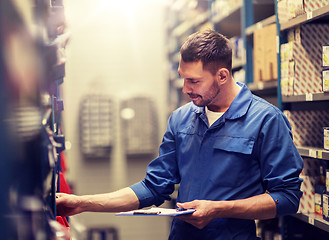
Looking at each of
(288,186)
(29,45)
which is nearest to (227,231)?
(288,186)

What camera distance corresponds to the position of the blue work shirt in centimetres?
200

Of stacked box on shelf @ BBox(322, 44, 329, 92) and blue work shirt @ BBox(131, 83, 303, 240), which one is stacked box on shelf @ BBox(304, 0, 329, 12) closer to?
stacked box on shelf @ BBox(322, 44, 329, 92)

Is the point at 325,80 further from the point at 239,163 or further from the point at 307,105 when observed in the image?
the point at 239,163

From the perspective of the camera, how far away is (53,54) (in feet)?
3.80

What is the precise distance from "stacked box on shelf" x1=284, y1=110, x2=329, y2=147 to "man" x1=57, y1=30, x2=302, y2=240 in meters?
0.86

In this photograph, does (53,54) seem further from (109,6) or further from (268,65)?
(109,6)

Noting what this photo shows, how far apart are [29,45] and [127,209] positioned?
56.9 inches

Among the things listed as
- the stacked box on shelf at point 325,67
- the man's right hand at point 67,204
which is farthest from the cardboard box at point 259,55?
the man's right hand at point 67,204

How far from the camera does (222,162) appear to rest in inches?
82.0

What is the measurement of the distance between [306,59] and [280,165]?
1164mm

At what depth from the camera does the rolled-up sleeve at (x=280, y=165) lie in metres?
1.98

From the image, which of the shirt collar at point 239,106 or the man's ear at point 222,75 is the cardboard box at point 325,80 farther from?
the man's ear at point 222,75

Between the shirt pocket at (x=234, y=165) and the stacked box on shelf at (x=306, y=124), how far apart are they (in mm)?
998

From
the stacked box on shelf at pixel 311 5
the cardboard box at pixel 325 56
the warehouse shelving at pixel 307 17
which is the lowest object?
the cardboard box at pixel 325 56
